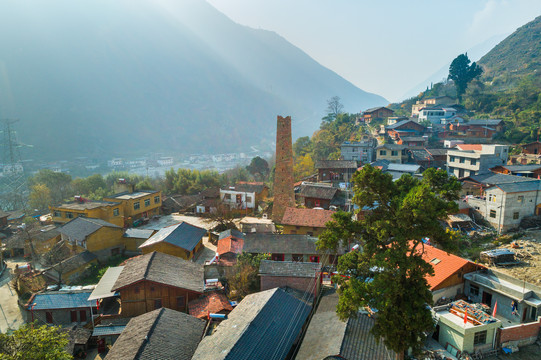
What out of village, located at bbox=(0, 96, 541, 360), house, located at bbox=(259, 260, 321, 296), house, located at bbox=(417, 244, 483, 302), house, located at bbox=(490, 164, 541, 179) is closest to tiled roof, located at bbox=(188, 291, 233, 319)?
village, located at bbox=(0, 96, 541, 360)

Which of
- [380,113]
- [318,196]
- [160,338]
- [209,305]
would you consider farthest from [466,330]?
[380,113]

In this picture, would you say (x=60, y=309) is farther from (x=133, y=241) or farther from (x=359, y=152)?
(x=359, y=152)

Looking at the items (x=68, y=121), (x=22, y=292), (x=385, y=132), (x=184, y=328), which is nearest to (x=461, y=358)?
(x=184, y=328)

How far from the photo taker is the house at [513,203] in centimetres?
2430

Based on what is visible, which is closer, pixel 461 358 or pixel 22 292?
pixel 461 358

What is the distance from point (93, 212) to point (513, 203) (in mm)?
38123

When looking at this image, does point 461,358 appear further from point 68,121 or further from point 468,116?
point 68,121

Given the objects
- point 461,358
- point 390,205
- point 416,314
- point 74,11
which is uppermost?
point 74,11

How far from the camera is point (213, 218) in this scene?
33094 millimetres

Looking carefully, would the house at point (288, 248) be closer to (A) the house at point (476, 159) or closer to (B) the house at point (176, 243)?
(B) the house at point (176, 243)

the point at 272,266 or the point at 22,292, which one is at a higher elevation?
the point at 272,266

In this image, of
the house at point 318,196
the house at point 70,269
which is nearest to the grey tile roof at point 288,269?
the house at point 70,269

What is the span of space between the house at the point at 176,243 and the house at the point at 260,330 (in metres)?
10.4

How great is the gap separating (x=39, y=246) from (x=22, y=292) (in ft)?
28.7
